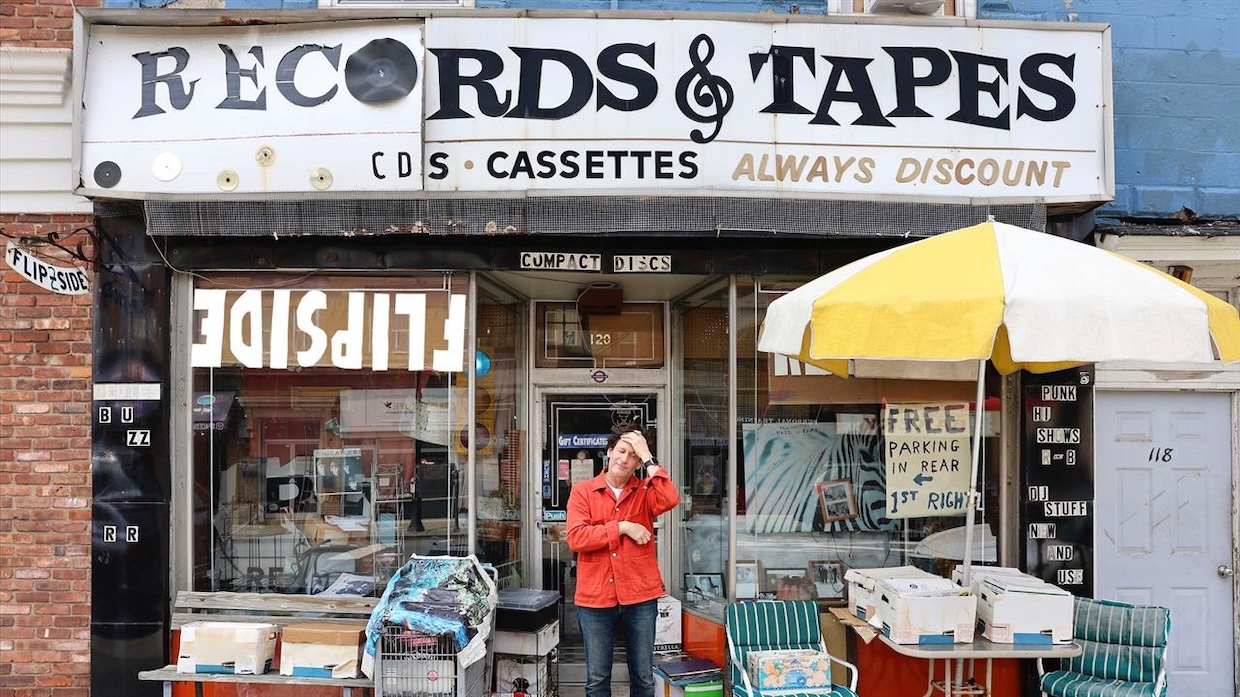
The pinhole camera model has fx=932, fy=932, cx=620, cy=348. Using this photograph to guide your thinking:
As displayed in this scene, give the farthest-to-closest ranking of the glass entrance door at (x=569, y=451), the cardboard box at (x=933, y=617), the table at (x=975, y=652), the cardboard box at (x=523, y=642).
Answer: the glass entrance door at (x=569, y=451) → the cardboard box at (x=523, y=642) → the cardboard box at (x=933, y=617) → the table at (x=975, y=652)

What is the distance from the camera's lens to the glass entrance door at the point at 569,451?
7.35 m

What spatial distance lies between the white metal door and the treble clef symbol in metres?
3.58

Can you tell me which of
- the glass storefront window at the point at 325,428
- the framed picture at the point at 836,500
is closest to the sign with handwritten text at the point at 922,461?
the framed picture at the point at 836,500

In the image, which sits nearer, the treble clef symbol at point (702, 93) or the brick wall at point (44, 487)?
the treble clef symbol at point (702, 93)

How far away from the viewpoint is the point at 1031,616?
211 inches

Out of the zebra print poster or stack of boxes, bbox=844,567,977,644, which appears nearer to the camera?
stack of boxes, bbox=844,567,977,644

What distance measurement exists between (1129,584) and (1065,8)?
4.21 meters

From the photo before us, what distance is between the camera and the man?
5477 mm

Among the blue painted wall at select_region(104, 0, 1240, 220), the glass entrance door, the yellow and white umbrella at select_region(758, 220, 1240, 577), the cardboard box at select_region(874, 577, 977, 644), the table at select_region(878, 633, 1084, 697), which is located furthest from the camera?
the glass entrance door

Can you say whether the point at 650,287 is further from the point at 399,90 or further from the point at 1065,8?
the point at 1065,8

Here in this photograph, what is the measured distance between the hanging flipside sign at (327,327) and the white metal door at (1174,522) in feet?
15.9

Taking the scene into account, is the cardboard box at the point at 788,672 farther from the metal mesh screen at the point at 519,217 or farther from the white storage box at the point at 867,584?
the metal mesh screen at the point at 519,217

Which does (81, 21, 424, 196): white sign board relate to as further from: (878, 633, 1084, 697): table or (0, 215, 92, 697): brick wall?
(878, 633, 1084, 697): table

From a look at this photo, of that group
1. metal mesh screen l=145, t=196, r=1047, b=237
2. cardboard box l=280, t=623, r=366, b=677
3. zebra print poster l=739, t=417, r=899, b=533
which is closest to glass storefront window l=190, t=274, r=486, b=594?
metal mesh screen l=145, t=196, r=1047, b=237
